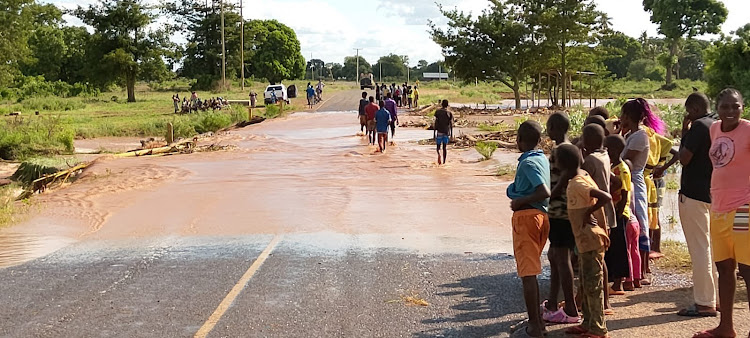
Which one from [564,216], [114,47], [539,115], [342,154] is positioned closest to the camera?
[564,216]

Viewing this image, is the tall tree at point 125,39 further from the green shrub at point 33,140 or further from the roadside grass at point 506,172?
the roadside grass at point 506,172

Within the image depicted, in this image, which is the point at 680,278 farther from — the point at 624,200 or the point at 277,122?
the point at 277,122

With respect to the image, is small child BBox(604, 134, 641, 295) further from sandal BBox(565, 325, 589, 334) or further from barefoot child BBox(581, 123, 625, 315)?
sandal BBox(565, 325, 589, 334)

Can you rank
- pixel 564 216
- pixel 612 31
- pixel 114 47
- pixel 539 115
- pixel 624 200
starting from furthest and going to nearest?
pixel 114 47 < pixel 612 31 < pixel 539 115 < pixel 624 200 < pixel 564 216

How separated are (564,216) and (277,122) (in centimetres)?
3273

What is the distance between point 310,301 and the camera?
689 centimetres

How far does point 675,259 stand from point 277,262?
13.9 feet

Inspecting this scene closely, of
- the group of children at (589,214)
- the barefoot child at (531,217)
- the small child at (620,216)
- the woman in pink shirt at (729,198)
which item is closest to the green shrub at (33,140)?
the small child at (620,216)

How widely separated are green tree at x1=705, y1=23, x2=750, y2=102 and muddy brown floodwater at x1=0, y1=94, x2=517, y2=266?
13231 mm

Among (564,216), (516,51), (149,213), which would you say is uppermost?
(516,51)

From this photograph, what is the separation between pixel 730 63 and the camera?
97.5 ft

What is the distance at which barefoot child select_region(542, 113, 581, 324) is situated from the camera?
5.97 metres

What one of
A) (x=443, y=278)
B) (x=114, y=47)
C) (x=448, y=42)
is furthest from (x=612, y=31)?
(x=114, y=47)

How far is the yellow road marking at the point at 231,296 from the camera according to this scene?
612 centimetres
